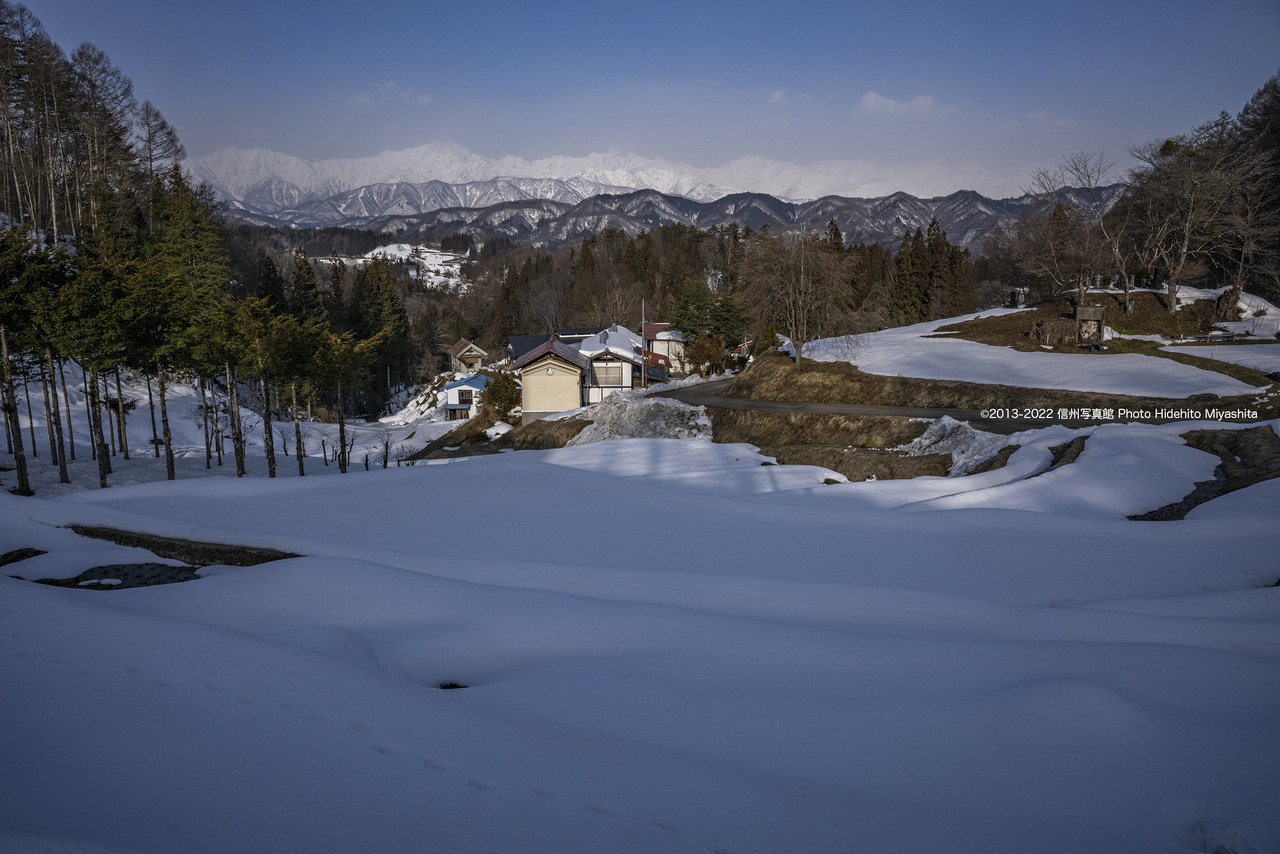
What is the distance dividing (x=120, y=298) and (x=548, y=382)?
23.6 metres

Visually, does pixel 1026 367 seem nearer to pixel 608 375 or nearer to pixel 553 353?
pixel 553 353

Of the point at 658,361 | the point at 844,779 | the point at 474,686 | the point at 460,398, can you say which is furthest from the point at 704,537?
the point at 460,398

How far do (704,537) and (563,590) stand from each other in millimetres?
2754

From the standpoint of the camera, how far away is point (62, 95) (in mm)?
37344

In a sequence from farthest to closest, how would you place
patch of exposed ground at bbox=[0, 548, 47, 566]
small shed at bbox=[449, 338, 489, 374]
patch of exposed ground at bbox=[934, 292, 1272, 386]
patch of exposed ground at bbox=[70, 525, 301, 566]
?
small shed at bbox=[449, 338, 489, 374] < patch of exposed ground at bbox=[934, 292, 1272, 386] < patch of exposed ground at bbox=[70, 525, 301, 566] < patch of exposed ground at bbox=[0, 548, 47, 566]

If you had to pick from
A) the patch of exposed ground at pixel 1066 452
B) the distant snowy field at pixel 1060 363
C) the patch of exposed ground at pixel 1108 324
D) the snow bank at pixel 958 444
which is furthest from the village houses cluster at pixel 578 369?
the patch of exposed ground at pixel 1066 452

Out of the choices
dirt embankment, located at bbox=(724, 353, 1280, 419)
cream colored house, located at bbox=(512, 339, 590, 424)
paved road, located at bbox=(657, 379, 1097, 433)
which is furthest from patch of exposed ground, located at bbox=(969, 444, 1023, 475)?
cream colored house, located at bbox=(512, 339, 590, 424)

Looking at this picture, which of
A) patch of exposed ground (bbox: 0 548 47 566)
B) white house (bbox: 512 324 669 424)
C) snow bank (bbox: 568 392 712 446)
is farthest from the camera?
white house (bbox: 512 324 669 424)

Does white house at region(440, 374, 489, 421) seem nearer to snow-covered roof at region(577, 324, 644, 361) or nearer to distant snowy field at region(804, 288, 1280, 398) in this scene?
snow-covered roof at region(577, 324, 644, 361)

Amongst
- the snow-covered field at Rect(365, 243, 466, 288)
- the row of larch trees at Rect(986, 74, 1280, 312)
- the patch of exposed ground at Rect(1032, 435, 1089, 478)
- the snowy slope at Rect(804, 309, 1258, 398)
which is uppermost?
the snow-covered field at Rect(365, 243, 466, 288)

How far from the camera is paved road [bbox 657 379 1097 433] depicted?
1769 cm

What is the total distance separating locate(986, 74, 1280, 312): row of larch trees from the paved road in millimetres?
19258

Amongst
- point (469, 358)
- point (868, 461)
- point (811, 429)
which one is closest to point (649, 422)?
point (811, 429)

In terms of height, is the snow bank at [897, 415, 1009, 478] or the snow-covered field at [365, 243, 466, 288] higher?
the snow-covered field at [365, 243, 466, 288]
